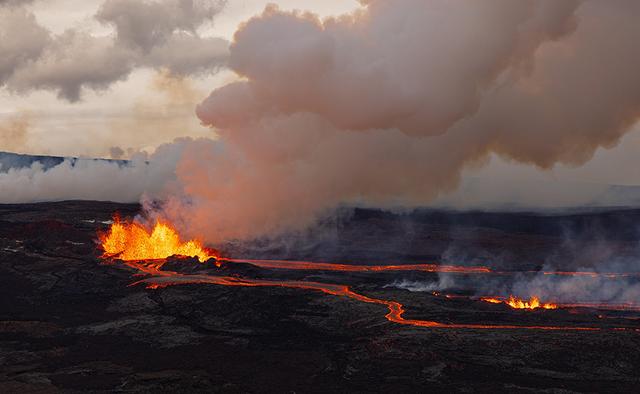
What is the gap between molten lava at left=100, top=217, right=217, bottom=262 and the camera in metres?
90.8

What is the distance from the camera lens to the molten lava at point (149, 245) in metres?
90.8

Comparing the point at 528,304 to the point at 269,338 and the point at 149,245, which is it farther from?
the point at 149,245

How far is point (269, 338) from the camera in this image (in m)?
47.0

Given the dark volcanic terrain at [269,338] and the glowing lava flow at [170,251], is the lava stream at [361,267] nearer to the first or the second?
the glowing lava flow at [170,251]

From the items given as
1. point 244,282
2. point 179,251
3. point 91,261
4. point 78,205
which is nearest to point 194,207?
point 179,251

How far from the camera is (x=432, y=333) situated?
44406mm

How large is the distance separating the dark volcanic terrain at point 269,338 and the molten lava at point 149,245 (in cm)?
533

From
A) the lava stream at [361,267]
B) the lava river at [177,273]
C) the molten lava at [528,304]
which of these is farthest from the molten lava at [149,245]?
the molten lava at [528,304]

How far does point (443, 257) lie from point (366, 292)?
3966 centimetres

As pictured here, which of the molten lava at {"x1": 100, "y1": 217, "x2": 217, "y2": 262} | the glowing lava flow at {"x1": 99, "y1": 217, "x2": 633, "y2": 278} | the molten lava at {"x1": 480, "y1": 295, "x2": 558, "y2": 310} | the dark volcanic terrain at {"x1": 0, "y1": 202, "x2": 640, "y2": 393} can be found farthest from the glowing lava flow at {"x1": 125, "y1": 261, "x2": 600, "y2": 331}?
the molten lava at {"x1": 480, "y1": 295, "x2": 558, "y2": 310}

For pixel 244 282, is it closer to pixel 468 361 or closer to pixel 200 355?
pixel 200 355

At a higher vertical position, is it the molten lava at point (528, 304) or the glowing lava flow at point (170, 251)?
the glowing lava flow at point (170, 251)

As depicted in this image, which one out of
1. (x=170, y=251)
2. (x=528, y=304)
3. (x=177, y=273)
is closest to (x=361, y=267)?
(x=177, y=273)

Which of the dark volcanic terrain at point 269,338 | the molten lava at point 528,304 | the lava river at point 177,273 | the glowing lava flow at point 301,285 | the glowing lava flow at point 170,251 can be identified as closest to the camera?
the dark volcanic terrain at point 269,338
